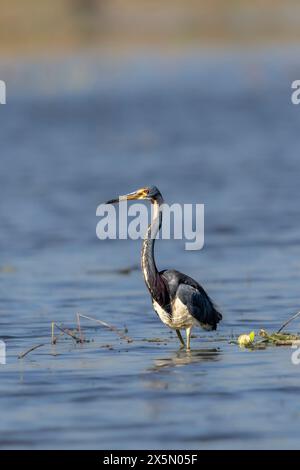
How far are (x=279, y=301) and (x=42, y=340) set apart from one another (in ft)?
10.5

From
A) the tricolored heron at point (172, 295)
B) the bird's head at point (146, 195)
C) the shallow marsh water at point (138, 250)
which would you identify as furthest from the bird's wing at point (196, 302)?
the bird's head at point (146, 195)

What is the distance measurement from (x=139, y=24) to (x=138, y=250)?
99.6ft

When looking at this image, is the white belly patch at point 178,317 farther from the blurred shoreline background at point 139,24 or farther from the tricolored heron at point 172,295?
the blurred shoreline background at point 139,24

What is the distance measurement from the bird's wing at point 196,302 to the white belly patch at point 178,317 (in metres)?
0.04

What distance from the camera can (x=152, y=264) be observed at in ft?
40.2

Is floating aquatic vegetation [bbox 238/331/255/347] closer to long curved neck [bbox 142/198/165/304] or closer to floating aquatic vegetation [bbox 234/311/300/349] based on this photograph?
floating aquatic vegetation [bbox 234/311/300/349]

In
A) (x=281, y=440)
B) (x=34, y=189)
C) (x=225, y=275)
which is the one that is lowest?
(x=281, y=440)

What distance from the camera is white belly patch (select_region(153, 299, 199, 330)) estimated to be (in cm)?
1206

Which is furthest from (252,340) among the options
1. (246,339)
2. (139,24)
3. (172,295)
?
(139,24)

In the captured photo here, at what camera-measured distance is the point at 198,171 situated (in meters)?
27.9

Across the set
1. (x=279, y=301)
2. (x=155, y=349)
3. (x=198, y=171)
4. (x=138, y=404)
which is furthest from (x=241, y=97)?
(x=138, y=404)

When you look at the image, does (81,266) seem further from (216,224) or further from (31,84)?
(31,84)

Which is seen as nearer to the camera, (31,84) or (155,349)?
(155,349)

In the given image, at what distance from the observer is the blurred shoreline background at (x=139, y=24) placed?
148 feet
